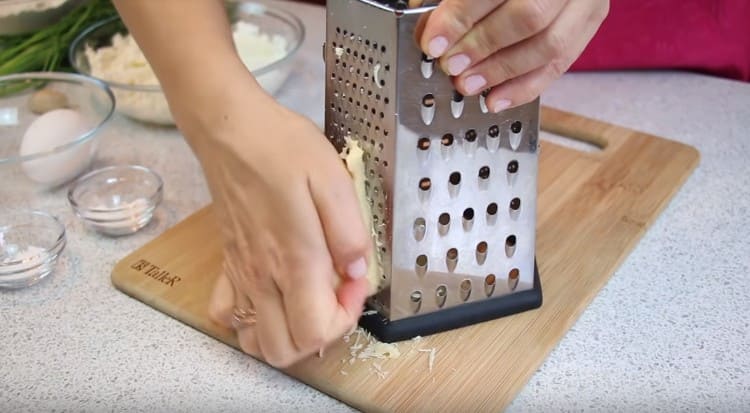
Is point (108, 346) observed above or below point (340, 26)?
below

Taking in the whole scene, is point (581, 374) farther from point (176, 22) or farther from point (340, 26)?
point (176, 22)

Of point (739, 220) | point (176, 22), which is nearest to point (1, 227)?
point (176, 22)

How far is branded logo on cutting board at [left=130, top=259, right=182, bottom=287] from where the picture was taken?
98cm

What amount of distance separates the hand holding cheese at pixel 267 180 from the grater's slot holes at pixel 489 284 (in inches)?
6.6

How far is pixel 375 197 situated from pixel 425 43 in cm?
18

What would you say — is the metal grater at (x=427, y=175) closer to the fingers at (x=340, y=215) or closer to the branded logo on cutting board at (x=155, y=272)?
the fingers at (x=340, y=215)

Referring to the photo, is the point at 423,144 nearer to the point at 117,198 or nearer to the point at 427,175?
the point at 427,175

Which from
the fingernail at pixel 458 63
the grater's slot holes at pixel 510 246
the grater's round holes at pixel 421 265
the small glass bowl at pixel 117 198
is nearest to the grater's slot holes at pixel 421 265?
the grater's round holes at pixel 421 265

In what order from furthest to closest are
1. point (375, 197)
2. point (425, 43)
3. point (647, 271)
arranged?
Answer: point (647, 271) < point (375, 197) < point (425, 43)

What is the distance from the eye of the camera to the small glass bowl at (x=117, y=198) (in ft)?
3.48

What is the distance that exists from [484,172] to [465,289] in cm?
14

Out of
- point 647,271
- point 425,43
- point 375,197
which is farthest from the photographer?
point 647,271

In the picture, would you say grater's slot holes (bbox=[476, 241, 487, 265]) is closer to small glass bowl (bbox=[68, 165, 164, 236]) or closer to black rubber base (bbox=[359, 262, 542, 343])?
black rubber base (bbox=[359, 262, 542, 343])

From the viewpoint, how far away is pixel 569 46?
79cm
